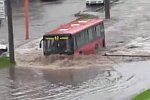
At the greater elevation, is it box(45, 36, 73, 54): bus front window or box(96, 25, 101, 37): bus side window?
box(96, 25, 101, 37): bus side window

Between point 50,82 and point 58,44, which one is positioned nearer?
point 50,82

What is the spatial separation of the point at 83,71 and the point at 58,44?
9.89ft

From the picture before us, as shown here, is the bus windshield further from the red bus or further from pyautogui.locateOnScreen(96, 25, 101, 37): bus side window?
pyautogui.locateOnScreen(96, 25, 101, 37): bus side window

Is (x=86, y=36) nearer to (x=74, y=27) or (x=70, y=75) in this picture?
(x=74, y=27)

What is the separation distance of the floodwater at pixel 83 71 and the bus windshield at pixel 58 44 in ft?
1.76

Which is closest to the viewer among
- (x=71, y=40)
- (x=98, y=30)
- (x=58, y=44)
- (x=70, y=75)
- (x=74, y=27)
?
(x=70, y=75)

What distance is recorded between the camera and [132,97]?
84.2 ft

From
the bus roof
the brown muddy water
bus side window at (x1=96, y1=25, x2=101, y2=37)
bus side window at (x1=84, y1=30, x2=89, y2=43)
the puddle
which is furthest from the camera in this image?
bus side window at (x1=96, y1=25, x2=101, y2=37)

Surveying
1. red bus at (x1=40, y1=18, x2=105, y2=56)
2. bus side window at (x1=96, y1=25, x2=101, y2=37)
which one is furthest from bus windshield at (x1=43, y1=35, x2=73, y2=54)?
bus side window at (x1=96, y1=25, x2=101, y2=37)

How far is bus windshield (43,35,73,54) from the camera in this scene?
3428 centimetres

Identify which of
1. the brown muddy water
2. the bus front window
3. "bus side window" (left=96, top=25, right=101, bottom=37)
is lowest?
the brown muddy water

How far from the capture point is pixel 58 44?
3447cm

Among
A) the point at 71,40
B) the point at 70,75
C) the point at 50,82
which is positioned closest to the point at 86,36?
the point at 71,40

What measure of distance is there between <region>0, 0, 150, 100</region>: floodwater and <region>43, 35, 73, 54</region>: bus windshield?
1.76 feet
